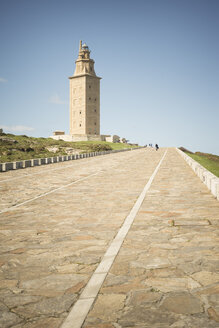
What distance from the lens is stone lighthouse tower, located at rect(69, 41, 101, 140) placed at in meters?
102

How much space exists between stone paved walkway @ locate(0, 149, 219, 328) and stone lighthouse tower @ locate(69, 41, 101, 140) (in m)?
94.9

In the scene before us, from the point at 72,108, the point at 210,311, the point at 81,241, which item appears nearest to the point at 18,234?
the point at 81,241

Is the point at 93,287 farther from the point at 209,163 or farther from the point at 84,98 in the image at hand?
the point at 84,98

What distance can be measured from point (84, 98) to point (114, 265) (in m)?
102

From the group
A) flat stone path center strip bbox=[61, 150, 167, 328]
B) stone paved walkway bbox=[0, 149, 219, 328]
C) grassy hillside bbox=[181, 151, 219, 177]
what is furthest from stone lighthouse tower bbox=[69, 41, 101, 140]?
flat stone path center strip bbox=[61, 150, 167, 328]

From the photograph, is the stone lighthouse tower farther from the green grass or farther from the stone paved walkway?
the stone paved walkway

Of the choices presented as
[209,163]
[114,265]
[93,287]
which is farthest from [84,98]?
[93,287]

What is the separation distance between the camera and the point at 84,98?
102812 millimetres

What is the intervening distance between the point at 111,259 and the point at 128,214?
9.51 ft

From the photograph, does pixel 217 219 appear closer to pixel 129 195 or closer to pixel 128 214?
pixel 128 214

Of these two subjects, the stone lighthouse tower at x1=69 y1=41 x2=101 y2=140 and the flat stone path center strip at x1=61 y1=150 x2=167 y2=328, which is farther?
the stone lighthouse tower at x1=69 y1=41 x2=101 y2=140

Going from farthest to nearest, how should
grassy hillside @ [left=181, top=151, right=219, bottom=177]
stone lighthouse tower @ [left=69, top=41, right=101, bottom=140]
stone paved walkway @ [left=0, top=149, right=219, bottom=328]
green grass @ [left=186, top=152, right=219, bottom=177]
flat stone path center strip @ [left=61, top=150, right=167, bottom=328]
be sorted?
1. stone lighthouse tower @ [left=69, top=41, right=101, bottom=140]
2. grassy hillside @ [left=181, top=151, right=219, bottom=177]
3. green grass @ [left=186, top=152, right=219, bottom=177]
4. stone paved walkway @ [left=0, top=149, right=219, bottom=328]
5. flat stone path center strip @ [left=61, top=150, right=167, bottom=328]

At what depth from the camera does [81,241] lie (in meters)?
5.11

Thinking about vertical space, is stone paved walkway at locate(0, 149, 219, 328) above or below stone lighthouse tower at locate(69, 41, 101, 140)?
below
